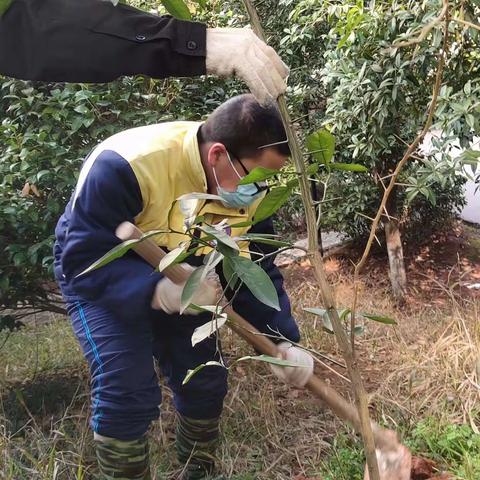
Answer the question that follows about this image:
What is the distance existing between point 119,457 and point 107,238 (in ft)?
2.49

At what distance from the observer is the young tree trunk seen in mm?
4730

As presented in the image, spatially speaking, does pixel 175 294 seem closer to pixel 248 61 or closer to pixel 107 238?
pixel 107 238

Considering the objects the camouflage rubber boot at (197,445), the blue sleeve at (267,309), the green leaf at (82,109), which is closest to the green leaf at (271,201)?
the blue sleeve at (267,309)

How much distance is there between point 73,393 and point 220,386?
1.11 m

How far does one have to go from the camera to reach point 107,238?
2047 millimetres

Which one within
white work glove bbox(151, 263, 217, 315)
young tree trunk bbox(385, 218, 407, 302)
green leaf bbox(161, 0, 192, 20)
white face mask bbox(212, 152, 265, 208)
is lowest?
young tree trunk bbox(385, 218, 407, 302)

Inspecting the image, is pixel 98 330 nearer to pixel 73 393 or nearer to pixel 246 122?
pixel 246 122

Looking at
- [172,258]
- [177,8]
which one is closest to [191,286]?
[172,258]

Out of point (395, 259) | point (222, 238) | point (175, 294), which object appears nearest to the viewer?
point (222, 238)

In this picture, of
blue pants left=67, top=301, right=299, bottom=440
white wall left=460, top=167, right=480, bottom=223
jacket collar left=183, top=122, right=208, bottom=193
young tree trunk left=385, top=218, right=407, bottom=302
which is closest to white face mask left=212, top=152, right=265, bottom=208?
jacket collar left=183, top=122, right=208, bottom=193

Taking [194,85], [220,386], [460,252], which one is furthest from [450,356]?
[460,252]

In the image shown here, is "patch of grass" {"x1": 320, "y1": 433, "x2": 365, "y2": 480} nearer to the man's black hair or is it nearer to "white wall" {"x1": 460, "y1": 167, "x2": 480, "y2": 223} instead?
the man's black hair

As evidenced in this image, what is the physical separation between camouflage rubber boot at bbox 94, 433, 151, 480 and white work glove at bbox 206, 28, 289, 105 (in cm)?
127

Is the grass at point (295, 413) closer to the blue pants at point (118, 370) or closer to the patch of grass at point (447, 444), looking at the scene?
the patch of grass at point (447, 444)
